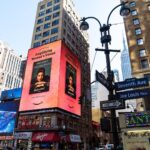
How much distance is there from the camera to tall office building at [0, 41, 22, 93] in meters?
88.8

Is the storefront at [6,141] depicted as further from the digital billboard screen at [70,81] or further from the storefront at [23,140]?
the digital billboard screen at [70,81]

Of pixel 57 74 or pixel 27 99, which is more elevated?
pixel 57 74

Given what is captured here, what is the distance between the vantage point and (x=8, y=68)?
93.8m

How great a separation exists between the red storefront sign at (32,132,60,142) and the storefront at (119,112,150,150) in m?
22.4

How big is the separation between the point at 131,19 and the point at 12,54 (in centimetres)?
7147

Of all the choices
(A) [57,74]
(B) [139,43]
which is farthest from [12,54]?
(B) [139,43]

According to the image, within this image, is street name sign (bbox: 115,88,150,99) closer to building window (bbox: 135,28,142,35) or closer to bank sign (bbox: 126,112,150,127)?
bank sign (bbox: 126,112,150,127)

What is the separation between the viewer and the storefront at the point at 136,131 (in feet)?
37.8

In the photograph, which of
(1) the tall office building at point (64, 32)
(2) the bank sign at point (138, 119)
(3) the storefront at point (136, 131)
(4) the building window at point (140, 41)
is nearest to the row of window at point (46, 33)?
(1) the tall office building at point (64, 32)

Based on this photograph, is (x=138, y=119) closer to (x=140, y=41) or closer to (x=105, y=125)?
(x=105, y=125)

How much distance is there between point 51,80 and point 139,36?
1954 cm

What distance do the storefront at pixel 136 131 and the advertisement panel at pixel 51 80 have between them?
934 inches

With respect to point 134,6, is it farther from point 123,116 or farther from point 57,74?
point 123,116

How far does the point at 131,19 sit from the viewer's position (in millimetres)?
41625
